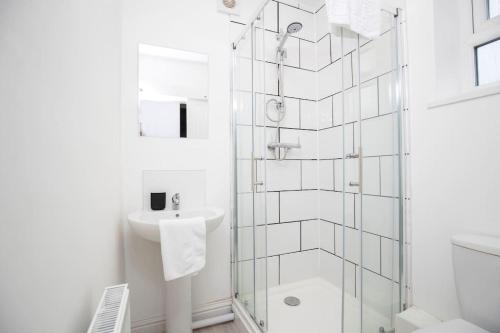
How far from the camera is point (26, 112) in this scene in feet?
1.66

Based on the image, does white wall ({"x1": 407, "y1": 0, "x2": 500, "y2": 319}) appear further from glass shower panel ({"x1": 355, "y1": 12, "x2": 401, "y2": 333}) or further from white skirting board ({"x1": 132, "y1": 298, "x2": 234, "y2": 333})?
white skirting board ({"x1": 132, "y1": 298, "x2": 234, "y2": 333})

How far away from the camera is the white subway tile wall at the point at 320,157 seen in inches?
43.1

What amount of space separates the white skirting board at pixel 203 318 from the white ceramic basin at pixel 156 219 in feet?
2.33

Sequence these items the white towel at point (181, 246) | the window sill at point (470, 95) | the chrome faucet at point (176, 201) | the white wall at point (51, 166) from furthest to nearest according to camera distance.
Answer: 1. the chrome faucet at point (176, 201)
2. the white towel at point (181, 246)
3. the window sill at point (470, 95)
4. the white wall at point (51, 166)

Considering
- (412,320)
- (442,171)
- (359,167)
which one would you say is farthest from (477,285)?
(359,167)

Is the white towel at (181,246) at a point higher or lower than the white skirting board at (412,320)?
Result: higher

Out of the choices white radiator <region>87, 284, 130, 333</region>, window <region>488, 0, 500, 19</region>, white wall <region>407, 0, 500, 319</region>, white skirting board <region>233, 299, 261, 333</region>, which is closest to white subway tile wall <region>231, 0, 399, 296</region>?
white wall <region>407, 0, 500, 319</region>

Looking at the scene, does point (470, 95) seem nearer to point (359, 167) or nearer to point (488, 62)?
point (488, 62)

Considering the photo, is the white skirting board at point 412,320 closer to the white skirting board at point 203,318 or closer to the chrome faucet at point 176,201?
the white skirting board at point 203,318

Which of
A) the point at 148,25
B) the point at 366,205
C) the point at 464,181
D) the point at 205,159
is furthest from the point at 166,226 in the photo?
the point at 464,181

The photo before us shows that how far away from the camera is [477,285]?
3.00ft

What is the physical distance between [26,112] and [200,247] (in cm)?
97

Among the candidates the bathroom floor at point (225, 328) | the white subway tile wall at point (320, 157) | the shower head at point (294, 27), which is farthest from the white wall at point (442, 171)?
the bathroom floor at point (225, 328)

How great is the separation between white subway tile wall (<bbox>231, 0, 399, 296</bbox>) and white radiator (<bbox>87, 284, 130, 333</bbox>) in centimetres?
78
